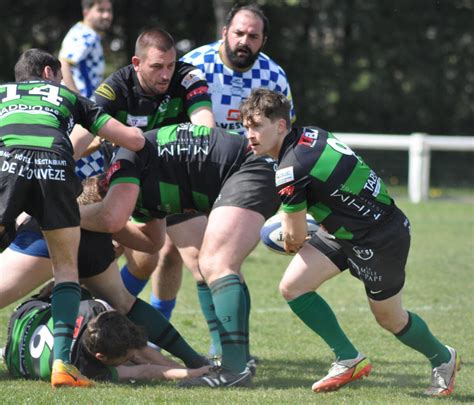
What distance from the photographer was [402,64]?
22.3 m

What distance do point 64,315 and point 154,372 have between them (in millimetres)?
646

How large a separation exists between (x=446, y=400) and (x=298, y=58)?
17.7 metres

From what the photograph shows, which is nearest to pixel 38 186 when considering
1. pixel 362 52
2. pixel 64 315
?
pixel 64 315

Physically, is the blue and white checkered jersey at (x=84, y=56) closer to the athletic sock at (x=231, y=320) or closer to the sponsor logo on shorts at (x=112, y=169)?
the sponsor logo on shorts at (x=112, y=169)

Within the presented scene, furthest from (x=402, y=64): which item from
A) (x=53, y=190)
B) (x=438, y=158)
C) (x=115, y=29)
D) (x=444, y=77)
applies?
(x=53, y=190)

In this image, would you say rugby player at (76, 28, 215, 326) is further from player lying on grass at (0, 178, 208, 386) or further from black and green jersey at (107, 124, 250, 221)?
player lying on grass at (0, 178, 208, 386)

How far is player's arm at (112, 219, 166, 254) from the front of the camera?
5836 millimetres

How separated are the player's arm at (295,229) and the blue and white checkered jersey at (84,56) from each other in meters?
4.25

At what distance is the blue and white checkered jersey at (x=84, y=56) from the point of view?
870 centimetres

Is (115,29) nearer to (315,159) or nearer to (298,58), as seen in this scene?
(298,58)

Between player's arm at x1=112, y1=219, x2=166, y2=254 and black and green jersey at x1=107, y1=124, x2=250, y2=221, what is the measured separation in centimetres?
34

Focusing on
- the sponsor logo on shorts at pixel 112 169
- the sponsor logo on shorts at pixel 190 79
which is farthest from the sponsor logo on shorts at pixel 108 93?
the sponsor logo on shorts at pixel 112 169

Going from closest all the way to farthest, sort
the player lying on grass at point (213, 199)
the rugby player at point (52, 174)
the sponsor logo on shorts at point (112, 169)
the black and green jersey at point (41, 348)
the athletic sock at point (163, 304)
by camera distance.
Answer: the rugby player at point (52, 174) < the black and green jersey at point (41, 348) < the player lying on grass at point (213, 199) < the sponsor logo on shorts at point (112, 169) < the athletic sock at point (163, 304)

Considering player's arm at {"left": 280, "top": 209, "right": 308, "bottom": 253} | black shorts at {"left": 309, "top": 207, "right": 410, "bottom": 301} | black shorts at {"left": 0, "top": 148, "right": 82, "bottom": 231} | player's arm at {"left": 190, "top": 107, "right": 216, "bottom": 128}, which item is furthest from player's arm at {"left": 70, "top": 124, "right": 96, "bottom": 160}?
black shorts at {"left": 309, "top": 207, "right": 410, "bottom": 301}
